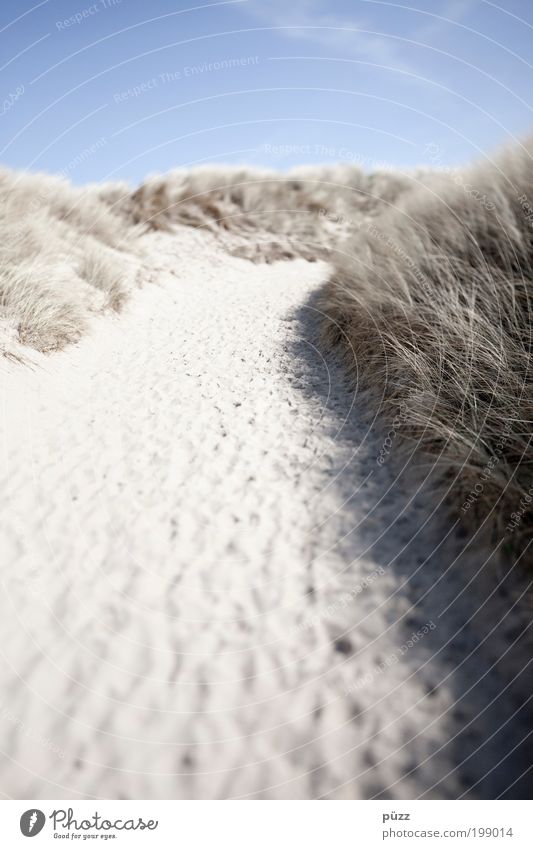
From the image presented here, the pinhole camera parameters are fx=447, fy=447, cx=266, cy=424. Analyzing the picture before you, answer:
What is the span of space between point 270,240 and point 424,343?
8.33 m

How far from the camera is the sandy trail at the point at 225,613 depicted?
2.16 m

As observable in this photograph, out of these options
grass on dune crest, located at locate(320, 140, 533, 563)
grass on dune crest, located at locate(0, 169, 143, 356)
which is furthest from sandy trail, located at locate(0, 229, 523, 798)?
grass on dune crest, located at locate(0, 169, 143, 356)

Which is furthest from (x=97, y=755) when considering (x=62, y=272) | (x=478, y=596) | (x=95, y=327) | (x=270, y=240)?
(x=270, y=240)

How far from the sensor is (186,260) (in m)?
10.2

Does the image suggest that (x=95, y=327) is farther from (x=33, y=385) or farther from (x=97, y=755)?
(x=97, y=755)
